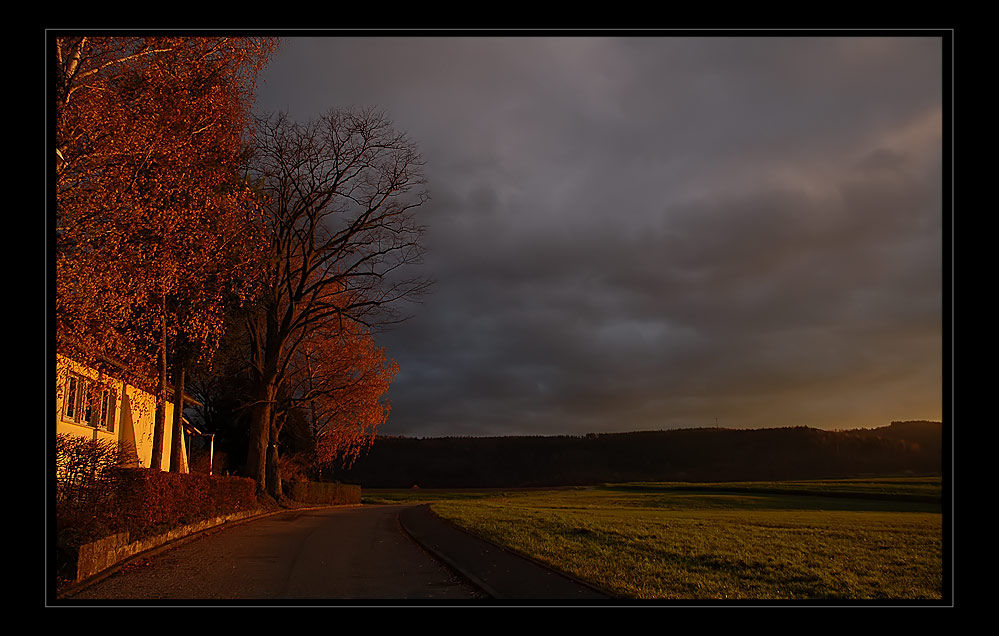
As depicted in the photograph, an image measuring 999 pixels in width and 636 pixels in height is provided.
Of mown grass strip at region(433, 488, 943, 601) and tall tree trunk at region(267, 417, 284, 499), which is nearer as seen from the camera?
mown grass strip at region(433, 488, 943, 601)

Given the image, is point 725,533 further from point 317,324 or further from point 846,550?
point 317,324

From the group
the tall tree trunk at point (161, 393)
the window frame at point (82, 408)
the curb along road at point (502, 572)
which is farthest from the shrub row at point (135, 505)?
the curb along road at point (502, 572)

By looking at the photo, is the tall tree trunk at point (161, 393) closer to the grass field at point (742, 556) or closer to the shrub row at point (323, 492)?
the grass field at point (742, 556)

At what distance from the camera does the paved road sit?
10.4 meters

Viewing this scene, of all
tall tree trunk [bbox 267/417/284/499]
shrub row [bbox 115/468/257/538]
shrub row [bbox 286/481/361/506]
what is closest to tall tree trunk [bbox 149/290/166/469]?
shrub row [bbox 115/468/257/538]

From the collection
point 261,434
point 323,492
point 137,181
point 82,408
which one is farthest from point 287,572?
point 323,492

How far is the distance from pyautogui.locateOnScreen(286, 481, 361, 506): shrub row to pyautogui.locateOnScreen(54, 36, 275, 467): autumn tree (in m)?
A: 23.2

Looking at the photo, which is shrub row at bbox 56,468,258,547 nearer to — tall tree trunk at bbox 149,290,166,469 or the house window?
tall tree trunk at bbox 149,290,166,469

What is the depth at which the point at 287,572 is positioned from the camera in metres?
12.2

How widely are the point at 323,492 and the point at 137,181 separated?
32.2 meters

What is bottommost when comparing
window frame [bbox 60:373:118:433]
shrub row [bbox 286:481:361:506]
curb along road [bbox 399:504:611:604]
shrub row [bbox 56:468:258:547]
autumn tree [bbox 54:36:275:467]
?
shrub row [bbox 286:481:361:506]

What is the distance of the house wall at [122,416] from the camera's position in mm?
13356

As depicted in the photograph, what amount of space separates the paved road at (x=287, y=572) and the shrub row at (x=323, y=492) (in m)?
20.4

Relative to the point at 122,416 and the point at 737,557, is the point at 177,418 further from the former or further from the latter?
the point at 737,557
